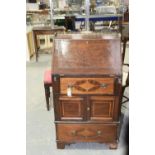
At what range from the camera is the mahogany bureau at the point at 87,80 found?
5.70ft

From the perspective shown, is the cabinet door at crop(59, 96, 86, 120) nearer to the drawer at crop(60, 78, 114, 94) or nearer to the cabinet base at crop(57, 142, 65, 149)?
the drawer at crop(60, 78, 114, 94)

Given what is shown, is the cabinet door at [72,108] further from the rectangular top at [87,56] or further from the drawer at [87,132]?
the rectangular top at [87,56]

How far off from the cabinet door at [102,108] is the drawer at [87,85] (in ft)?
0.21

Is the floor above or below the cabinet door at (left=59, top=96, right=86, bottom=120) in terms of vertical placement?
below

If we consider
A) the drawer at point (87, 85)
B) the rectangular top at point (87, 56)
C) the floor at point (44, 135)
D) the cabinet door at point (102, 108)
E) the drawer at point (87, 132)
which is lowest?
the floor at point (44, 135)

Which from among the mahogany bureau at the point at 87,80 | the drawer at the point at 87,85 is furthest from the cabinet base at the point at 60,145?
the drawer at the point at 87,85

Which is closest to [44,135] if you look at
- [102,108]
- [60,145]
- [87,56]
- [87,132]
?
[60,145]

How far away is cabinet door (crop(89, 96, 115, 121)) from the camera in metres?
1.82

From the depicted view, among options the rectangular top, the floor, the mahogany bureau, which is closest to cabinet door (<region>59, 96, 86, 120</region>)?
the mahogany bureau

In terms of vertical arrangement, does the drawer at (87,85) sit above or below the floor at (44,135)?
above
